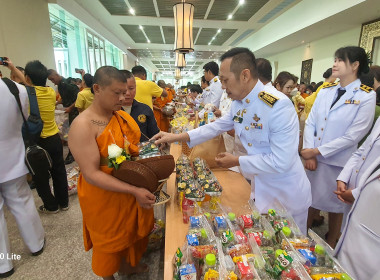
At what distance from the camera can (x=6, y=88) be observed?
5.57 feet

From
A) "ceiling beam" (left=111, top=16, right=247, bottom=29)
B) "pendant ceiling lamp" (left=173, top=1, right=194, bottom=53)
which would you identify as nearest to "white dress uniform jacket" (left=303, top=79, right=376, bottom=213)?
"pendant ceiling lamp" (left=173, top=1, right=194, bottom=53)

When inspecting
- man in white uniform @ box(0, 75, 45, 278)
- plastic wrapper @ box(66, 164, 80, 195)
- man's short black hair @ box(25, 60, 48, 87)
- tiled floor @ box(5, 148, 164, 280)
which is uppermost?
man's short black hair @ box(25, 60, 48, 87)

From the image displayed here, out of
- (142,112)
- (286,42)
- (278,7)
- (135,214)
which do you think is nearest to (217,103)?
(142,112)

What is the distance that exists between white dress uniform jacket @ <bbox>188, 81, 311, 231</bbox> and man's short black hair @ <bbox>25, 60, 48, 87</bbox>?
6.95 ft

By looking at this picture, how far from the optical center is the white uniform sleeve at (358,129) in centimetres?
168

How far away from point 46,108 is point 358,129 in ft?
10.2

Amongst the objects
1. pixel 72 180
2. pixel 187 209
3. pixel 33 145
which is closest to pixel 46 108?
pixel 33 145

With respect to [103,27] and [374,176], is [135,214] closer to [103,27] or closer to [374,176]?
[374,176]

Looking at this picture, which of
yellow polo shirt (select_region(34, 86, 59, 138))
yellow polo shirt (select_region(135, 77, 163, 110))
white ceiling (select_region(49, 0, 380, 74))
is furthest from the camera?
white ceiling (select_region(49, 0, 380, 74))

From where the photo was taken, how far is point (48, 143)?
8.37 feet

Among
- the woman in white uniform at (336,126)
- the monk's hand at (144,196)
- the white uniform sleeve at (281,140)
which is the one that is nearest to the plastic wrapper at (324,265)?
the white uniform sleeve at (281,140)

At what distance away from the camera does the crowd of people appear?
1.17 metres

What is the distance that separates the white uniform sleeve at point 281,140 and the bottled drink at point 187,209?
47cm

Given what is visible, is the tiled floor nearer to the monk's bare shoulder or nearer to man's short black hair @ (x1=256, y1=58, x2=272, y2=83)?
the monk's bare shoulder
